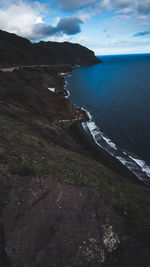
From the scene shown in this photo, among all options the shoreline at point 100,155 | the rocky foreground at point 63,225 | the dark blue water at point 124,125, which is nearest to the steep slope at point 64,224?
the rocky foreground at point 63,225

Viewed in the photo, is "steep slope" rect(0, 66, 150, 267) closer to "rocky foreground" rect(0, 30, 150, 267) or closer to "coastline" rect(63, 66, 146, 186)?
"rocky foreground" rect(0, 30, 150, 267)

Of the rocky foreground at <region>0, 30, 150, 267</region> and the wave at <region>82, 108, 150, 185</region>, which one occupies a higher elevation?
the rocky foreground at <region>0, 30, 150, 267</region>

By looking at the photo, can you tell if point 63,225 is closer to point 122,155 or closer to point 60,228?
point 60,228

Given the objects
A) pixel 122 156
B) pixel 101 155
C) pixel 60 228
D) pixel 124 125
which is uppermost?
pixel 60 228

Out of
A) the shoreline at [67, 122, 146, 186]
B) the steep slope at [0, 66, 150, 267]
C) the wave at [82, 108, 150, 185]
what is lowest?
the wave at [82, 108, 150, 185]

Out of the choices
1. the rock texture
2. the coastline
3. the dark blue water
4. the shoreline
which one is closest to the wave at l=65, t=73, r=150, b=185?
the dark blue water

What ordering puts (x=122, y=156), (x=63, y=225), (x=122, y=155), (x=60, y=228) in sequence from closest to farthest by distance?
1. (x=60, y=228)
2. (x=63, y=225)
3. (x=122, y=156)
4. (x=122, y=155)

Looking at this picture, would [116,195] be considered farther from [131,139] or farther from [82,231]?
[131,139]

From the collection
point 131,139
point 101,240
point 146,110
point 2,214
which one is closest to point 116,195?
point 101,240

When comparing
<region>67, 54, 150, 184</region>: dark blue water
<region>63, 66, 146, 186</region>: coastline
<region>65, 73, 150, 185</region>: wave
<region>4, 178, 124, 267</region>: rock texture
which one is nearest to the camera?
<region>4, 178, 124, 267</region>: rock texture

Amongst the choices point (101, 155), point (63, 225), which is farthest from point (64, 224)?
point (101, 155)

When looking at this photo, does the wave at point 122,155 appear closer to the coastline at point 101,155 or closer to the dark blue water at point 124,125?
the dark blue water at point 124,125
